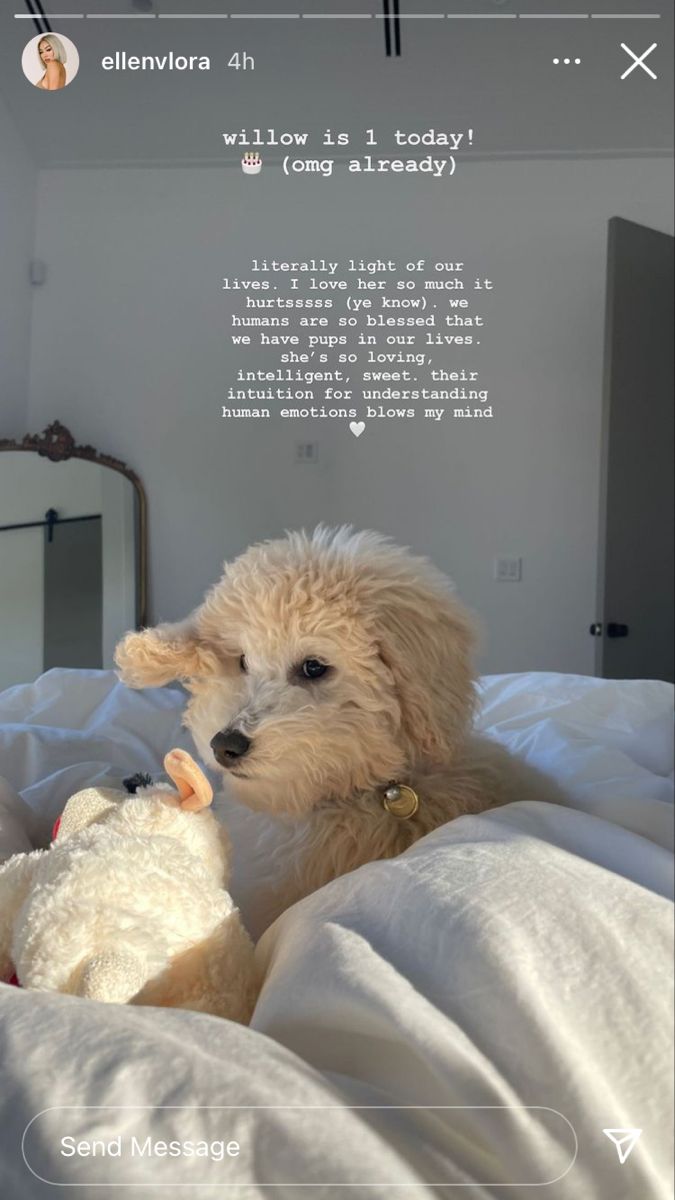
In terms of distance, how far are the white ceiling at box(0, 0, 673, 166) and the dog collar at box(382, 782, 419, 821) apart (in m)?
0.41

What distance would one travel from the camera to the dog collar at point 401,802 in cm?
56

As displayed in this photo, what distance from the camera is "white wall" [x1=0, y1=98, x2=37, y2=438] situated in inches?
27.2

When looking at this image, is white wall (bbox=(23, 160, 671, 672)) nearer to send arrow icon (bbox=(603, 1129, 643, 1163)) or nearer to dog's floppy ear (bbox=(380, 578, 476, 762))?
dog's floppy ear (bbox=(380, 578, 476, 762))

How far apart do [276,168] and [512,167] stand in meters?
0.17

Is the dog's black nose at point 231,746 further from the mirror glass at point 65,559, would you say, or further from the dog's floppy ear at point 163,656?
the mirror glass at point 65,559

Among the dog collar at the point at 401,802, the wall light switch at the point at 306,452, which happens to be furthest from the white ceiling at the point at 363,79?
the dog collar at the point at 401,802

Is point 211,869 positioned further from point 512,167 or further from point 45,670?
point 512,167

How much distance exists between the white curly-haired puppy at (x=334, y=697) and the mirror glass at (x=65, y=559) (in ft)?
0.58

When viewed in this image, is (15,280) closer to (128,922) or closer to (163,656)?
(163,656)

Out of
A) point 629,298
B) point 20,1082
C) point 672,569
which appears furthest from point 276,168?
point 20,1082

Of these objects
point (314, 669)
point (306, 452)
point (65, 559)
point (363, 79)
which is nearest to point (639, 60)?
point (363, 79)

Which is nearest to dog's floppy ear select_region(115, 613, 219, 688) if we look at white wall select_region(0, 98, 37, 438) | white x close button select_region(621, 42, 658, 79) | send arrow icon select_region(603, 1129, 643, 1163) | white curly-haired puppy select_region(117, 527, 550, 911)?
white curly-haired puppy select_region(117, 527, 550, 911)

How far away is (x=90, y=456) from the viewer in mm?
724

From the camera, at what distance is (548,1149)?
0.33 meters
